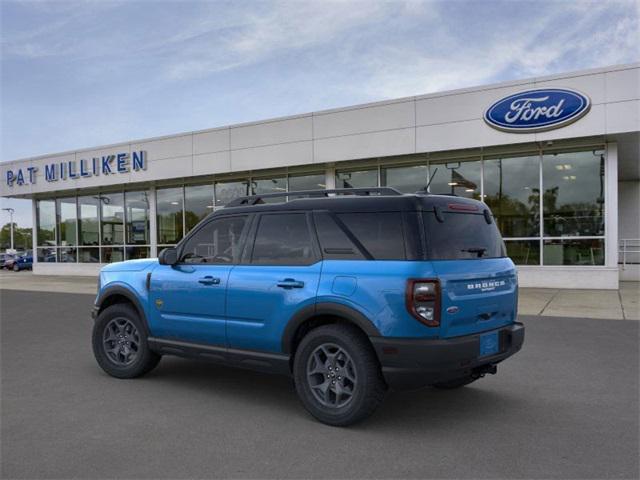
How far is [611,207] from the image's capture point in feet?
47.4

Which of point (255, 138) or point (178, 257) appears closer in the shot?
point (178, 257)

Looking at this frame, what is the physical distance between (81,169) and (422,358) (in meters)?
23.3

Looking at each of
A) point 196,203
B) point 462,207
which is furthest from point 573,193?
point 196,203

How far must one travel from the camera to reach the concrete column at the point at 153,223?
2311cm

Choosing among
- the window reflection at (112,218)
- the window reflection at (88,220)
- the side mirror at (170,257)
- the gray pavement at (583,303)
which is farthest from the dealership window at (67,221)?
the side mirror at (170,257)

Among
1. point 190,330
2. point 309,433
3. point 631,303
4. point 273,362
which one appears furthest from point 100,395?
point 631,303

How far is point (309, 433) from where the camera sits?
4.26 m

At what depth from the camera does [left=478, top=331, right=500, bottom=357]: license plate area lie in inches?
171

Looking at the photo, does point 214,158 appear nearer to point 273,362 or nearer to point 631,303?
point 631,303

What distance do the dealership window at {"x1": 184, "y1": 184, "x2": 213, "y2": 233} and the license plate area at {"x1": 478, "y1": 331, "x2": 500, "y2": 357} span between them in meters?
17.9

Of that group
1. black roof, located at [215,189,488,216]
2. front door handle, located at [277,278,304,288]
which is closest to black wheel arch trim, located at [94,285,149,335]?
black roof, located at [215,189,488,216]

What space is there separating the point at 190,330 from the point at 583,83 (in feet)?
41.3

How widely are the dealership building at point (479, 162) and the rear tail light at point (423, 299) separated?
1193cm

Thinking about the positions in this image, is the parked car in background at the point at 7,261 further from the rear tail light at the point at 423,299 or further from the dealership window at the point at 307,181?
the rear tail light at the point at 423,299
